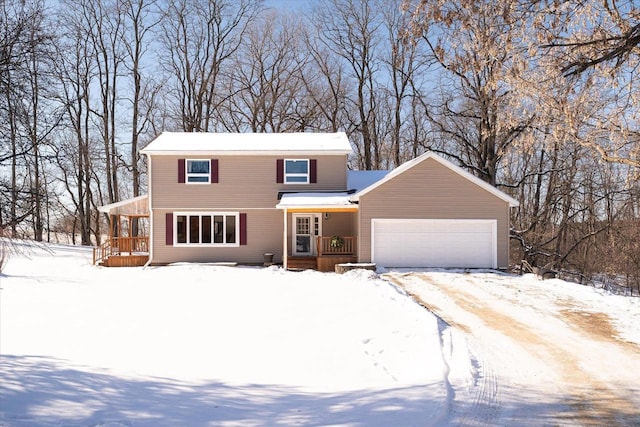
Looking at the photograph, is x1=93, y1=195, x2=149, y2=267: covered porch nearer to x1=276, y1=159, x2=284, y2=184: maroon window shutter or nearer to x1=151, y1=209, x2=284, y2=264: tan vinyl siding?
x1=151, y1=209, x2=284, y2=264: tan vinyl siding

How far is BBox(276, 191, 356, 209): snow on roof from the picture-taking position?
1881 cm

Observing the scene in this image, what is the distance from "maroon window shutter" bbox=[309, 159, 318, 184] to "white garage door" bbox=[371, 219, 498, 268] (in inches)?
154

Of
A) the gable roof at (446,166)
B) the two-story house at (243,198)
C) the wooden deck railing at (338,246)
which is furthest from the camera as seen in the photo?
the two-story house at (243,198)

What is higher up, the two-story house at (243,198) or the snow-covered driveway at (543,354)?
the two-story house at (243,198)

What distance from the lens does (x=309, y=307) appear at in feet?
35.6

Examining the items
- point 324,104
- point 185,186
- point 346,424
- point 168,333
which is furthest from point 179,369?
point 324,104

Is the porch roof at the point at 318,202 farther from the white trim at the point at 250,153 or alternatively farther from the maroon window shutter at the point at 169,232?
the maroon window shutter at the point at 169,232

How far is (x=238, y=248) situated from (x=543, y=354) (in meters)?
15.6

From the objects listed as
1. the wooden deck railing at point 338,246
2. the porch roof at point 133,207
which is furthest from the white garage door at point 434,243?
the porch roof at point 133,207

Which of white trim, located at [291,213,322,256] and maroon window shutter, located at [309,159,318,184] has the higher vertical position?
maroon window shutter, located at [309,159,318,184]

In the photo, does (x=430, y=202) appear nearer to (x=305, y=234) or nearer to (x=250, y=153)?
(x=305, y=234)

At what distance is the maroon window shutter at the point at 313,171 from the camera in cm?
2141

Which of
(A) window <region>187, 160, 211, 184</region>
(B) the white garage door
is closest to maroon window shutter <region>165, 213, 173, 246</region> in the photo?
(A) window <region>187, 160, 211, 184</region>

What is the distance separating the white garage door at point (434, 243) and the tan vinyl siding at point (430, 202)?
0.78 feet
